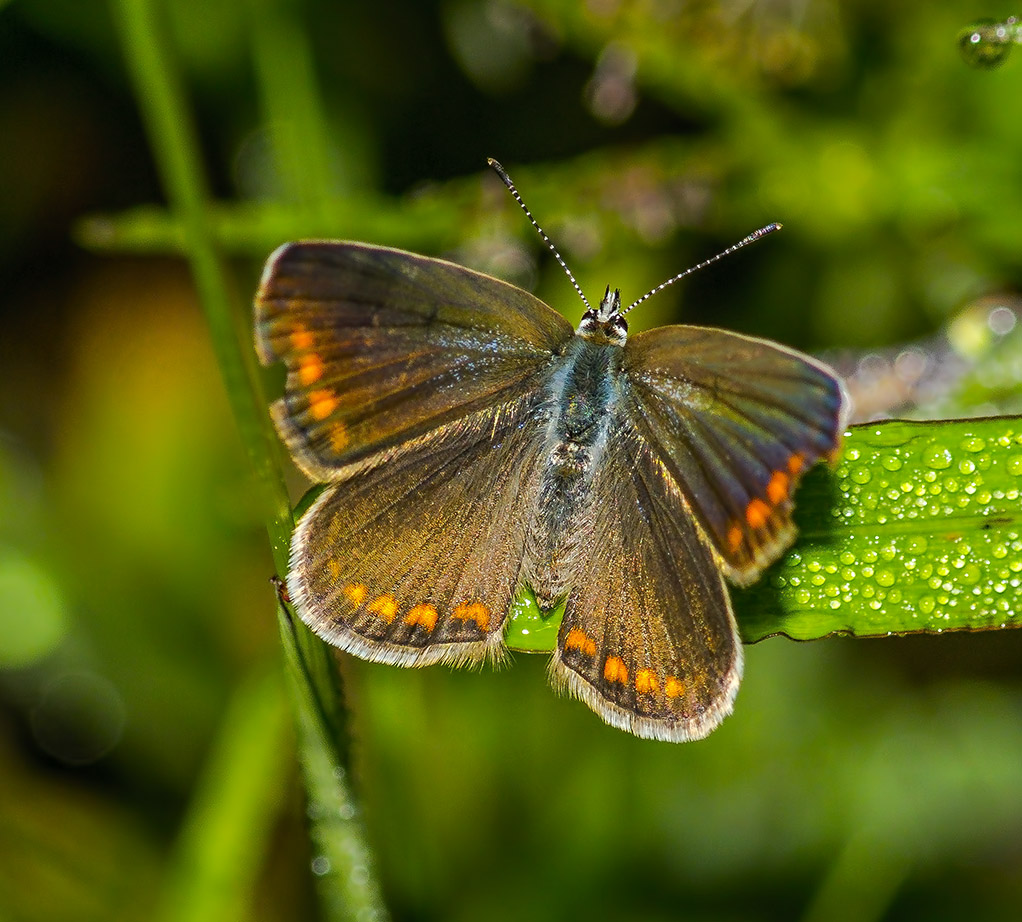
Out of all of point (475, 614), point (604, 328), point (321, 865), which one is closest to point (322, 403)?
point (475, 614)

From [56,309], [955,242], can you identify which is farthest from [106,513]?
[955,242]

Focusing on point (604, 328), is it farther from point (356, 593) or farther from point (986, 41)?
point (986, 41)

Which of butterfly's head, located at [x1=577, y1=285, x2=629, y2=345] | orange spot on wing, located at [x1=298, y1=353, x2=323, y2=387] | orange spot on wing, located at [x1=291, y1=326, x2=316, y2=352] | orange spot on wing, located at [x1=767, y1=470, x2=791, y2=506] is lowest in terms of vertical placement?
orange spot on wing, located at [x1=767, y1=470, x2=791, y2=506]

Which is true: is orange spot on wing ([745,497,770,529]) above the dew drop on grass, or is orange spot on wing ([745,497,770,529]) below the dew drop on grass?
below

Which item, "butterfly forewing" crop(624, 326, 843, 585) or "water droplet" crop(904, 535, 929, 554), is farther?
"water droplet" crop(904, 535, 929, 554)

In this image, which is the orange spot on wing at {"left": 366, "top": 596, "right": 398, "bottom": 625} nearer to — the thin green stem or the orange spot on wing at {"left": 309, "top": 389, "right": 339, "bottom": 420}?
the thin green stem

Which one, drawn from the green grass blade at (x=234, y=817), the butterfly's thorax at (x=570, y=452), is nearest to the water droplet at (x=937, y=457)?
the butterfly's thorax at (x=570, y=452)

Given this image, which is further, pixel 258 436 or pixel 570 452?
pixel 570 452

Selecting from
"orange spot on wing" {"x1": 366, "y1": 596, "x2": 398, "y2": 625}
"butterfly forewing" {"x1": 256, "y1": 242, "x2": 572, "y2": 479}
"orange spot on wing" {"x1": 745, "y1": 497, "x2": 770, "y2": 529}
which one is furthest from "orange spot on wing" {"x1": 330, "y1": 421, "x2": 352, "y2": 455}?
"orange spot on wing" {"x1": 745, "y1": 497, "x2": 770, "y2": 529}
